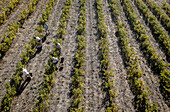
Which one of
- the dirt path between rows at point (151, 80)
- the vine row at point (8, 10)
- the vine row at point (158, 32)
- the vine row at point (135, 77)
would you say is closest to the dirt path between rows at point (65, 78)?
the vine row at point (135, 77)

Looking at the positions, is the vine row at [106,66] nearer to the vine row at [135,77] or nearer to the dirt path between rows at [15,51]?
the vine row at [135,77]

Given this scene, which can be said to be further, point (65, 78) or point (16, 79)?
point (65, 78)

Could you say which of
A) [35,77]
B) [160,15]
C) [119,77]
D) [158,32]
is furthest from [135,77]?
[160,15]

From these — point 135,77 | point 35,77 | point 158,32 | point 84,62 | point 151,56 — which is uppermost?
point 158,32

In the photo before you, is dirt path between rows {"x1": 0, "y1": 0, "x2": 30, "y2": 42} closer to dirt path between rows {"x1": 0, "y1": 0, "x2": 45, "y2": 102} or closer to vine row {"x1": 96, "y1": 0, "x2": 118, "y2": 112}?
dirt path between rows {"x1": 0, "y1": 0, "x2": 45, "y2": 102}

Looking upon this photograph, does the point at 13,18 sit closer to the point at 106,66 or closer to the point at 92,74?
the point at 92,74

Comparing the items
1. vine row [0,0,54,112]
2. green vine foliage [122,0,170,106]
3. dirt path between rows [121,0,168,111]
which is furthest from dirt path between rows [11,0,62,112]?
green vine foliage [122,0,170,106]
